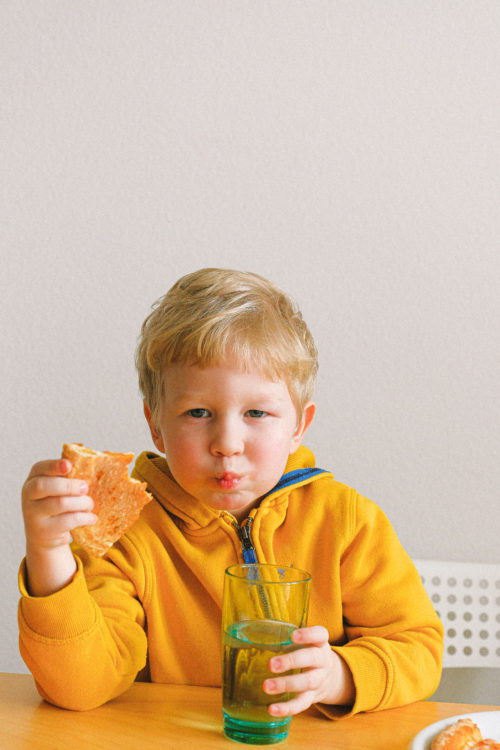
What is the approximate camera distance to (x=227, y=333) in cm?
91

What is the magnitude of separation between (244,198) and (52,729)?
1.20 meters

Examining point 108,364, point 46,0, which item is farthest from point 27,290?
point 46,0

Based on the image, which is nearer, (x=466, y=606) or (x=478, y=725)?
(x=478, y=725)

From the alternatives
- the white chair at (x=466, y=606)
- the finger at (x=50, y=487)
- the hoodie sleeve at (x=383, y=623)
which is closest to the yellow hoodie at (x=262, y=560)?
the hoodie sleeve at (x=383, y=623)

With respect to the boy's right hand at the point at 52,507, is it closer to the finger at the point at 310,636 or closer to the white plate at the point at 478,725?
the finger at the point at 310,636

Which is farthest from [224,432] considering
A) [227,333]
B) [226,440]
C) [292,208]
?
[292,208]

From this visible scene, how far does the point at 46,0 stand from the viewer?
1.70 meters

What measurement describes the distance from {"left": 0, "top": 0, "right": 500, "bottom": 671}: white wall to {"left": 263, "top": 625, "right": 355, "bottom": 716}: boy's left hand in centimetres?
96

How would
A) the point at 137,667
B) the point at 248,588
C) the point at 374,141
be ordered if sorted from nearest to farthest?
the point at 248,588
the point at 137,667
the point at 374,141

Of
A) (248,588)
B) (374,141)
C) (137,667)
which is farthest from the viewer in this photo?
(374,141)

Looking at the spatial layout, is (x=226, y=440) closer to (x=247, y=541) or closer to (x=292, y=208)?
(x=247, y=541)

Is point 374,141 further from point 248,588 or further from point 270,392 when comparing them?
point 248,588

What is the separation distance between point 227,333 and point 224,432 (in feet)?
0.39

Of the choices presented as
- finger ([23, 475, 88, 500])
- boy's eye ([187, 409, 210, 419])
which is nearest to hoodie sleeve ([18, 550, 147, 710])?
finger ([23, 475, 88, 500])
